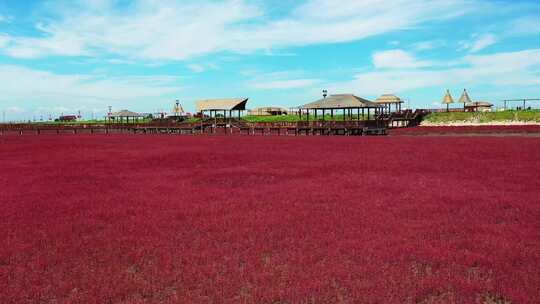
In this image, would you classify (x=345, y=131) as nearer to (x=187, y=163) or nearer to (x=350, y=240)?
(x=187, y=163)

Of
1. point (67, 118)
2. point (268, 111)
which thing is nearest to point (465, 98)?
point (268, 111)

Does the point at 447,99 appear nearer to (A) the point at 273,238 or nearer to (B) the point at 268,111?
(B) the point at 268,111

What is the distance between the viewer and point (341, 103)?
47.3m

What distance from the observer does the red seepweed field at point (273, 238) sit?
612cm

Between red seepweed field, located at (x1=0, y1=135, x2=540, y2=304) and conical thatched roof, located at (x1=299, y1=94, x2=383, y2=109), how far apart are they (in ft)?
96.6

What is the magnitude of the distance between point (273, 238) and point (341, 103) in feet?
131

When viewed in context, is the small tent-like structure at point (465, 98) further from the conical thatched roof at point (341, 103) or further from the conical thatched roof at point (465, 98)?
the conical thatched roof at point (341, 103)

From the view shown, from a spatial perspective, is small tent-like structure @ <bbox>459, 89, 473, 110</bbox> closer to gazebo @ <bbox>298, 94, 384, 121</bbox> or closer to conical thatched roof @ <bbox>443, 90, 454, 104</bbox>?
conical thatched roof @ <bbox>443, 90, 454, 104</bbox>

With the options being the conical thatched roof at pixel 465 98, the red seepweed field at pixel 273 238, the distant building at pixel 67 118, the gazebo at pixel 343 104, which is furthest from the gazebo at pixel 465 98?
the distant building at pixel 67 118

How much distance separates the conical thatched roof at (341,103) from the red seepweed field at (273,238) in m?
29.5

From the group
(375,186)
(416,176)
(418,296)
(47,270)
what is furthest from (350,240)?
(416,176)

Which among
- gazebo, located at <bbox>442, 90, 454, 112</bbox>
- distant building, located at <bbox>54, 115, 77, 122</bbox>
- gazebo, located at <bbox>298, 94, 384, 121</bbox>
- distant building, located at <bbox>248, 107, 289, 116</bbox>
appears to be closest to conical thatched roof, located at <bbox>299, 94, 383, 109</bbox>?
gazebo, located at <bbox>298, 94, 384, 121</bbox>

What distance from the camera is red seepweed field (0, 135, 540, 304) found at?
6117 millimetres

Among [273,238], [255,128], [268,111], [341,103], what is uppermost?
[268,111]
